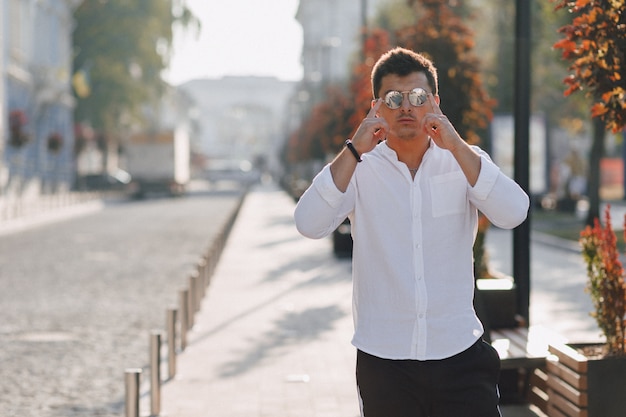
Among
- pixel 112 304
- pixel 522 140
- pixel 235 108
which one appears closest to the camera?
pixel 522 140

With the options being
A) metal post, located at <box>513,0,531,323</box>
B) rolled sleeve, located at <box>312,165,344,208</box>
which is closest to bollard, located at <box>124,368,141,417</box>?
rolled sleeve, located at <box>312,165,344,208</box>

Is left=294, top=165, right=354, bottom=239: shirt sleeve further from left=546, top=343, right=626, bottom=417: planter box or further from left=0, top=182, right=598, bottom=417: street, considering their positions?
left=0, top=182, right=598, bottom=417: street

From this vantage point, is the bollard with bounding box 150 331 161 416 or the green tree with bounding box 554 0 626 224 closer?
the green tree with bounding box 554 0 626 224

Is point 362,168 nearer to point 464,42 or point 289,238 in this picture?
point 464,42

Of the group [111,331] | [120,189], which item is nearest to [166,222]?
[111,331]

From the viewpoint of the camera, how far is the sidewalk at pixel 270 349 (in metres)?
6.67

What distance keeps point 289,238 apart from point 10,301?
11.2 meters

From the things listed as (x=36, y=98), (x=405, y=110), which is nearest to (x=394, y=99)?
(x=405, y=110)

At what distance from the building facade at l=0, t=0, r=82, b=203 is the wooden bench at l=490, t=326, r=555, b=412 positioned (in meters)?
33.5

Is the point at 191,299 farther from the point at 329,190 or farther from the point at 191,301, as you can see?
the point at 329,190

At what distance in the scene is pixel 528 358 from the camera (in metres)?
6.06

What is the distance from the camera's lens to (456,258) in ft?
11.1

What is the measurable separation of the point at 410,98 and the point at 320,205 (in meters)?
0.41

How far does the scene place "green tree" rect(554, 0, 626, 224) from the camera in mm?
5312
